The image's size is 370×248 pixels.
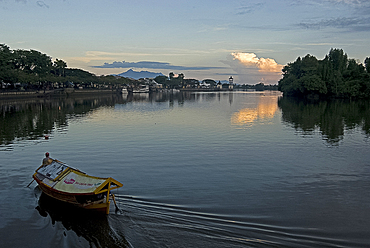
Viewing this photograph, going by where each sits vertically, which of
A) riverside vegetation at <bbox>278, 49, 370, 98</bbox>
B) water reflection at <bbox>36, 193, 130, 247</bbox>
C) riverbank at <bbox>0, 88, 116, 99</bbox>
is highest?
riverside vegetation at <bbox>278, 49, 370, 98</bbox>

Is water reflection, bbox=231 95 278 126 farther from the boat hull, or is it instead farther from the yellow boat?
the boat hull

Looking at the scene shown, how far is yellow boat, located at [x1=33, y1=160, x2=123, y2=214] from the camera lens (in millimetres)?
12070

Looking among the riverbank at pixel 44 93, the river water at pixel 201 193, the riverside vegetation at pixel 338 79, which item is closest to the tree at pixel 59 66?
the riverbank at pixel 44 93

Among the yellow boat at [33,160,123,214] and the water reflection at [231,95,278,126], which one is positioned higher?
the yellow boat at [33,160,123,214]

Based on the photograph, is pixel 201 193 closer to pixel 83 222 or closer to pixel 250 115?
pixel 83 222

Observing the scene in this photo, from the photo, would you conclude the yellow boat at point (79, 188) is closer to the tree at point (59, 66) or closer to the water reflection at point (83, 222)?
the water reflection at point (83, 222)

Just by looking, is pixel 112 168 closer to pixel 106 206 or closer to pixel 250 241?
pixel 106 206

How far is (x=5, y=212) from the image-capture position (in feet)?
43.8

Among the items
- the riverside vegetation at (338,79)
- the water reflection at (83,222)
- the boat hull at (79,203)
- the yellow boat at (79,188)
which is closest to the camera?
the water reflection at (83,222)

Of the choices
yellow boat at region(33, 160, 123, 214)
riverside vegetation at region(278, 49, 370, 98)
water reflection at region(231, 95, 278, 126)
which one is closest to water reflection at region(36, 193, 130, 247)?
yellow boat at region(33, 160, 123, 214)

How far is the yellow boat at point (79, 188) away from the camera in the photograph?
1207cm

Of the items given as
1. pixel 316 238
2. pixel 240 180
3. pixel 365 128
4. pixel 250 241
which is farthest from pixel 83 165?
pixel 365 128

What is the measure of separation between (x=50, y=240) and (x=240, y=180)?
1020 cm

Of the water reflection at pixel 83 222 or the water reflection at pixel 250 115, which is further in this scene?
the water reflection at pixel 250 115
